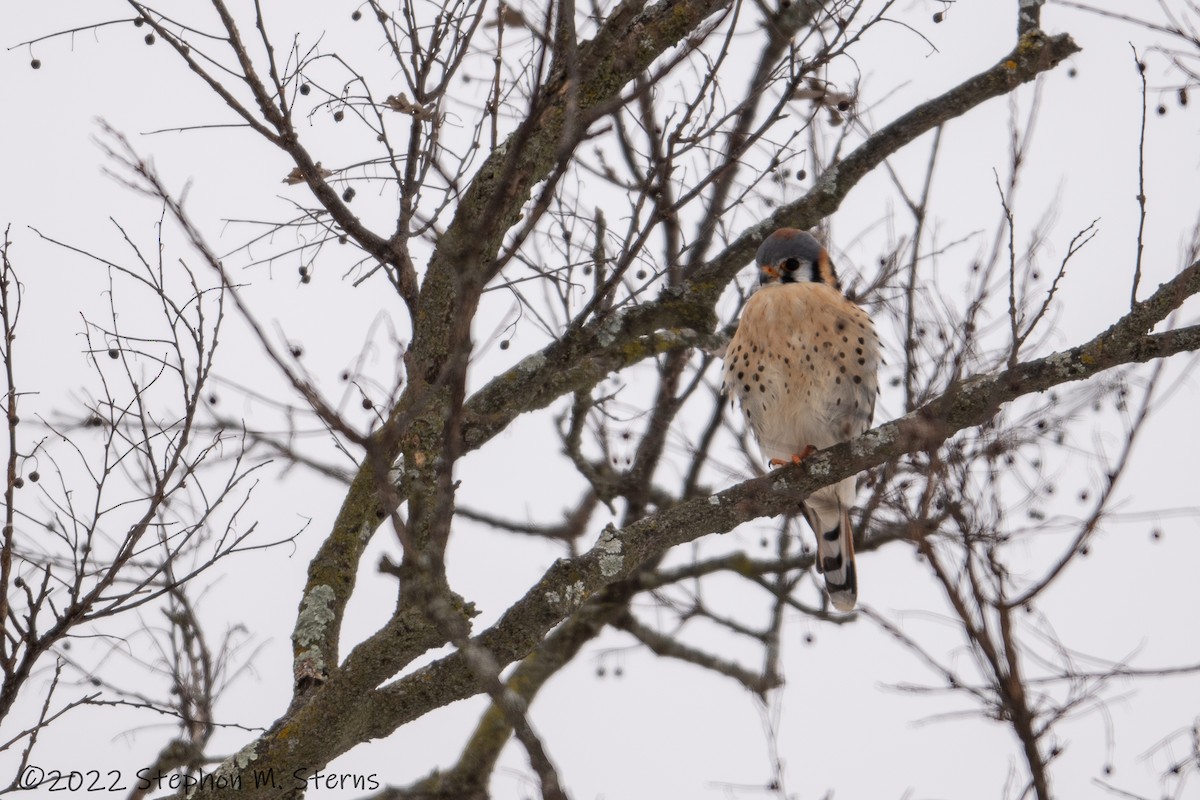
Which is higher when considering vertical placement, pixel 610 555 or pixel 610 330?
pixel 610 330

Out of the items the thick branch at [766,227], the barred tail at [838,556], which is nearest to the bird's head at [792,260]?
the thick branch at [766,227]

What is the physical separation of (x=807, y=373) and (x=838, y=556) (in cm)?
91

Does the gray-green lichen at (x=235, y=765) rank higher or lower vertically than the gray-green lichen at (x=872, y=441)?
lower

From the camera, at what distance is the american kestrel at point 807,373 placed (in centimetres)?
520

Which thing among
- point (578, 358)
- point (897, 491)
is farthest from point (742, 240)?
→ point (897, 491)

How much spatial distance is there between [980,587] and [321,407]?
244 centimetres

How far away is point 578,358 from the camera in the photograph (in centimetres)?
452

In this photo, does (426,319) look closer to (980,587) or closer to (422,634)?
(422,634)

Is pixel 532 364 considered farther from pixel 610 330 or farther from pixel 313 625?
pixel 313 625

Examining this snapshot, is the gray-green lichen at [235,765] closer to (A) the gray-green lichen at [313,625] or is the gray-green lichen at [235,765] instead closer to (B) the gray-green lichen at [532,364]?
(A) the gray-green lichen at [313,625]

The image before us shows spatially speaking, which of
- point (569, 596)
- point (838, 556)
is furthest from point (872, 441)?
point (838, 556)

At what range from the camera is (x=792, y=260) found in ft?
17.8

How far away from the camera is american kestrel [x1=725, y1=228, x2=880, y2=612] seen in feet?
17.1

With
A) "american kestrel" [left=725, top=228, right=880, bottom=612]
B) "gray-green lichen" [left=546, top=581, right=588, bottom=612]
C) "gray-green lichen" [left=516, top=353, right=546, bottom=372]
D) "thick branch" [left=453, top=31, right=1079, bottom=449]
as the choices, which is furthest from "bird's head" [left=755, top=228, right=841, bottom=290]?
"gray-green lichen" [left=546, top=581, right=588, bottom=612]
